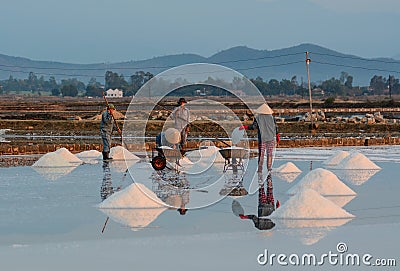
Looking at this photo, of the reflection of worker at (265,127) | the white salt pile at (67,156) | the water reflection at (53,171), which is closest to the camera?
the reflection of worker at (265,127)

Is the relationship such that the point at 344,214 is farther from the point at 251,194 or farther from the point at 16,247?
the point at 16,247

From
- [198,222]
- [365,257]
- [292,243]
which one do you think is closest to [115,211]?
[198,222]

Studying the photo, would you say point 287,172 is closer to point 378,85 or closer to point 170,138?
point 170,138

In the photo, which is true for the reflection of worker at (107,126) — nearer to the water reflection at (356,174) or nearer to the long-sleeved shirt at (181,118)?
the long-sleeved shirt at (181,118)

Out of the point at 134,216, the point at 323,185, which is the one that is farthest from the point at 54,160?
the point at 134,216

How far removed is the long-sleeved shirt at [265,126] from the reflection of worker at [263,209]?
1550 millimetres

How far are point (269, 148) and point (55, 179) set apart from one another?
390cm

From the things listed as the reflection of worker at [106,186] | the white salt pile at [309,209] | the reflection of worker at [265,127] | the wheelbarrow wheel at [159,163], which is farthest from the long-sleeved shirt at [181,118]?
the white salt pile at [309,209]

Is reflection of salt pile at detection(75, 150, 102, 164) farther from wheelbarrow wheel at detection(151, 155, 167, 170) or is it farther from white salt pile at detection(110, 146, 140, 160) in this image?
wheelbarrow wheel at detection(151, 155, 167, 170)

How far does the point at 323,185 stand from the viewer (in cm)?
1171

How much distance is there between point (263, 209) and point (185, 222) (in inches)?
53.8

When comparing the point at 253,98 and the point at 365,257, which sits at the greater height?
the point at 253,98

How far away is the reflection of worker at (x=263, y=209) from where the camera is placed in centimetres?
913

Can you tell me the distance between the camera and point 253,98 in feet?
52.6
